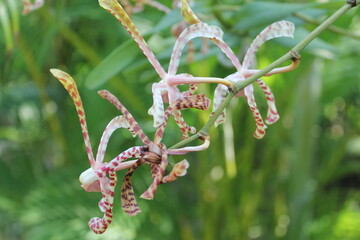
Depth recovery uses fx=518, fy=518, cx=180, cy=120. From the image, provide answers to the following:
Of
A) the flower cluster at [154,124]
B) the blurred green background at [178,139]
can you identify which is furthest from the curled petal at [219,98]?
the blurred green background at [178,139]

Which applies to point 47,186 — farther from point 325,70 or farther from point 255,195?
point 325,70

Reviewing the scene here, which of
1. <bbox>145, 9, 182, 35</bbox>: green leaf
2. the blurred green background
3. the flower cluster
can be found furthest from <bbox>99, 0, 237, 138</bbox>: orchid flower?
the blurred green background

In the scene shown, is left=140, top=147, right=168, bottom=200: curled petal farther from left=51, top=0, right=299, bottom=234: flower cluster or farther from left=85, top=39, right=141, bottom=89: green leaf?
left=85, top=39, right=141, bottom=89: green leaf

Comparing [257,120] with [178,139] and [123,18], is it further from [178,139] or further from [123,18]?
[178,139]

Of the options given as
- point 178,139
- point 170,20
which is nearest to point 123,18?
point 170,20

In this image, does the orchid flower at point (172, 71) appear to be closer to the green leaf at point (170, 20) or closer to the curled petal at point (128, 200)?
the curled petal at point (128, 200)

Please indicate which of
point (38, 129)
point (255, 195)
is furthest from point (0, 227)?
point (255, 195)
